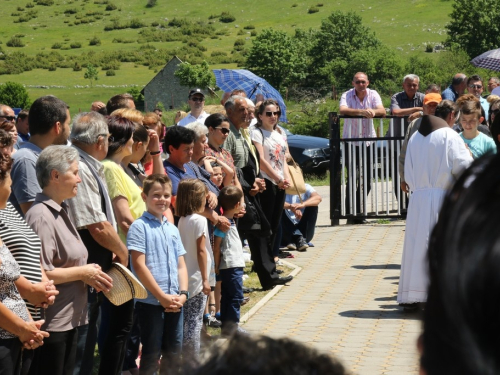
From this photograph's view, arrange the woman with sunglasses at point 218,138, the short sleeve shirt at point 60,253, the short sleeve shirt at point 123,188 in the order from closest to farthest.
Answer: the short sleeve shirt at point 60,253 < the short sleeve shirt at point 123,188 < the woman with sunglasses at point 218,138

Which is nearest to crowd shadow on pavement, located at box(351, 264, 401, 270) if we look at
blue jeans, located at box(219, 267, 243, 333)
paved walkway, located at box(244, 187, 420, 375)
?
paved walkway, located at box(244, 187, 420, 375)

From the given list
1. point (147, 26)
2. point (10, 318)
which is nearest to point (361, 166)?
point (10, 318)

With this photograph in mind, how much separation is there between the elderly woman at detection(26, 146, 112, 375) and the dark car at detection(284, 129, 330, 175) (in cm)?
1723

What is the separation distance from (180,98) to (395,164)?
86413 mm

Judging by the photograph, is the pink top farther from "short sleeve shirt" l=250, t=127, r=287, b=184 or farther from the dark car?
the dark car

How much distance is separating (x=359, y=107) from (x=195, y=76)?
7938 cm

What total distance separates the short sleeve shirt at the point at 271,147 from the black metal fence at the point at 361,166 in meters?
3.81

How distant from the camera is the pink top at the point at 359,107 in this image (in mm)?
14242

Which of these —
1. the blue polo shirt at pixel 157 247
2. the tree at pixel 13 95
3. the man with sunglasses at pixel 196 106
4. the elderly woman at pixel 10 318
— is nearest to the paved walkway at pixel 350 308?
the blue polo shirt at pixel 157 247

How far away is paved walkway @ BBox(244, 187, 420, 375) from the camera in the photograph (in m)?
7.32

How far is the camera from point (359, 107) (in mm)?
14344

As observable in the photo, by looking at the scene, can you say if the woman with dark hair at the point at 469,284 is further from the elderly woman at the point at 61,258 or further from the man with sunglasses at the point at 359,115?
the man with sunglasses at the point at 359,115

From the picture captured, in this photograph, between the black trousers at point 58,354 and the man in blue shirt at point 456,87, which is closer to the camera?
the black trousers at point 58,354

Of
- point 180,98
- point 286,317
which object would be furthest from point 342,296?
point 180,98
